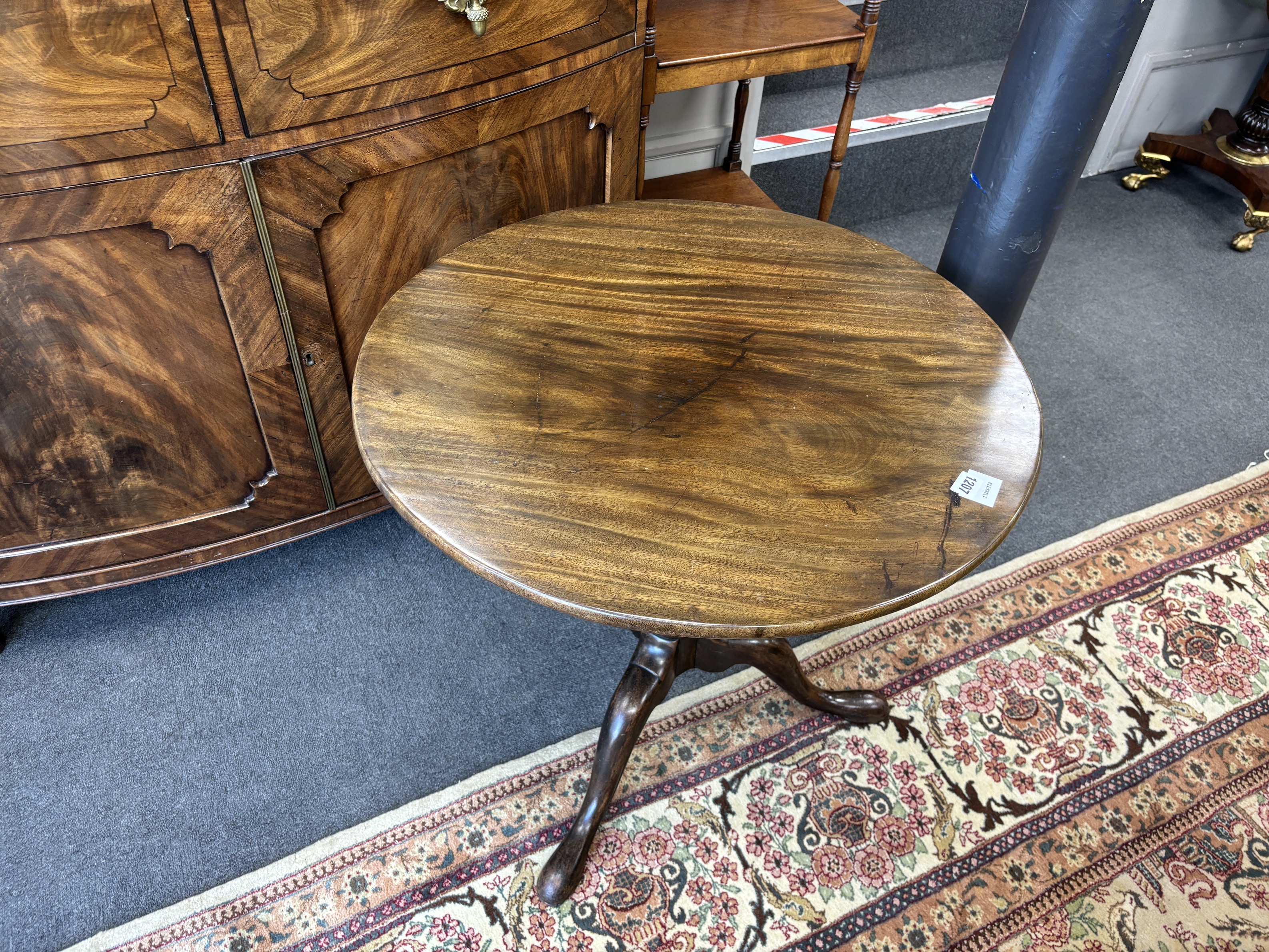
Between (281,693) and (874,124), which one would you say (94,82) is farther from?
(874,124)

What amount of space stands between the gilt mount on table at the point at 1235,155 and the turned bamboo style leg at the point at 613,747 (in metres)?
2.18

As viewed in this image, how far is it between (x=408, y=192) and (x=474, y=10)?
0.24 meters

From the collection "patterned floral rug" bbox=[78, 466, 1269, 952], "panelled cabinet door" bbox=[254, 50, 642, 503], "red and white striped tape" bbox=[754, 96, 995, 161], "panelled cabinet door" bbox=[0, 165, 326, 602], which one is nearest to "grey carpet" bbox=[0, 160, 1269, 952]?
"patterned floral rug" bbox=[78, 466, 1269, 952]

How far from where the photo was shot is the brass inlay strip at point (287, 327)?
1067 mm

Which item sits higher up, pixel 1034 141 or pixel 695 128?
pixel 1034 141

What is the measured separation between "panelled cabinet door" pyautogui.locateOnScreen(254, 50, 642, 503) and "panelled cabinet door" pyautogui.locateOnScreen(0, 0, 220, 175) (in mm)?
117

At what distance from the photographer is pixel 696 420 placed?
0.89m

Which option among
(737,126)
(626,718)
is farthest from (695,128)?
(626,718)

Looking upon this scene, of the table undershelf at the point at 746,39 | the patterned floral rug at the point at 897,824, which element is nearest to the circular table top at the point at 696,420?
the table undershelf at the point at 746,39

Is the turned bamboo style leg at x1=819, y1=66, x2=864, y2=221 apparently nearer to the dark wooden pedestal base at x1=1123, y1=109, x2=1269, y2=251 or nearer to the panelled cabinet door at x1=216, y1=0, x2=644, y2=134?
the panelled cabinet door at x1=216, y1=0, x2=644, y2=134

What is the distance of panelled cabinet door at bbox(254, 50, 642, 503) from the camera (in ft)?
3.64

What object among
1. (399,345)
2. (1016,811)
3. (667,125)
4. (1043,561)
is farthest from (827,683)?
(667,125)

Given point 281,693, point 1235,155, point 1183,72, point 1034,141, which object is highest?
point 1034,141

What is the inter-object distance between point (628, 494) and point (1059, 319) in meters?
1.71
